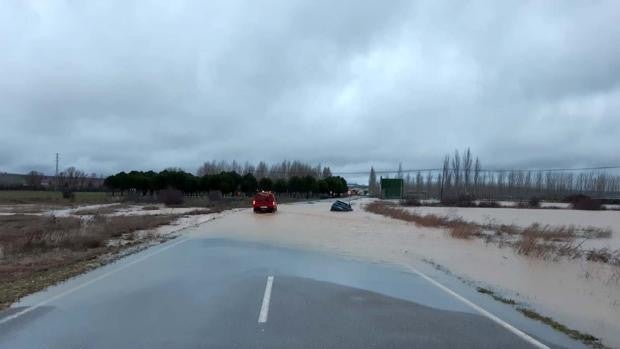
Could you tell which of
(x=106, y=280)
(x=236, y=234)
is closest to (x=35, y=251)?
(x=106, y=280)

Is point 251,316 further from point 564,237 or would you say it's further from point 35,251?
point 564,237

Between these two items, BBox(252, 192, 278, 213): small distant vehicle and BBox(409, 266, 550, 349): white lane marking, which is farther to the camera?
BBox(252, 192, 278, 213): small distant vehicle

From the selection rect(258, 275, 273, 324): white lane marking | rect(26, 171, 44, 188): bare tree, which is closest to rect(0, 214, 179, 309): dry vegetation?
rect(258, 275, 273, 324): white lane marking

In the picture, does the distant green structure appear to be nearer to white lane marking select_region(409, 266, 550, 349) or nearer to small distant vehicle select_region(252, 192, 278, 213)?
small distant vehicle select_region(252, 192, 278, 213)

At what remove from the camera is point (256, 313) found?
28.7 feet

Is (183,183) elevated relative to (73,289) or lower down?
elevated

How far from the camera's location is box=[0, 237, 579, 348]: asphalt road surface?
23.4 ft

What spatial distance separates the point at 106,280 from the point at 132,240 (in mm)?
12183

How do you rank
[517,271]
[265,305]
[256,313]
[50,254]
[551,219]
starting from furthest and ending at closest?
1. [551,219]
2. [50,254]
3. [517,271]
4. [265,305]
5. [256,313]

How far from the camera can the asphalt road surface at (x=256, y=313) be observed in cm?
713

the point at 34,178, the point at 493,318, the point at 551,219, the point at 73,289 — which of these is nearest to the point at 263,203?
the point at 551,219

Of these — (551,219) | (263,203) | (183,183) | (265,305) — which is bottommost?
(551,219)

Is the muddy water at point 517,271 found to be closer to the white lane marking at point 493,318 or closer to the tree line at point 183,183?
the white lane marking at point 493,318

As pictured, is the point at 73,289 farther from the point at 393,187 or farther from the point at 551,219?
the point at 393,187
